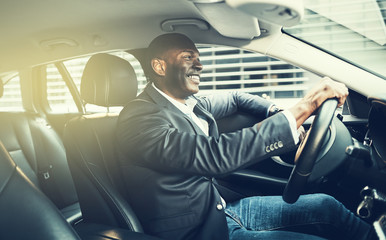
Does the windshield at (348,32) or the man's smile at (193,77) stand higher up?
the windshield at (348,32)

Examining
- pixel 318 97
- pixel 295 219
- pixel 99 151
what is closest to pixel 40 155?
pixel 99 151

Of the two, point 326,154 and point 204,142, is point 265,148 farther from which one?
point 326,154

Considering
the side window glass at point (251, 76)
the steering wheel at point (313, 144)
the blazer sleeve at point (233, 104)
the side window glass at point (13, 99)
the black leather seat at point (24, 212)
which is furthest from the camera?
the side window glass at point (13, 99)

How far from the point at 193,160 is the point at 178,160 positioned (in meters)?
0.06

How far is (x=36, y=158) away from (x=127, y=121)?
6.48ft

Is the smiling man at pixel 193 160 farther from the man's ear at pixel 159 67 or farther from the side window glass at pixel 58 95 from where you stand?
the side window glass at pixel 58 95

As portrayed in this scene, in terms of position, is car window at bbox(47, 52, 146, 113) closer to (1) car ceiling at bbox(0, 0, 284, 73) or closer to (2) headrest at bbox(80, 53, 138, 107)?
(1) car ceiling at bbox(0, 0, 284, 73)

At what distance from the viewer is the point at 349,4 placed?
2.09m

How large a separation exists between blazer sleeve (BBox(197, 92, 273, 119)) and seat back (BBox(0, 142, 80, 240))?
50.1 inches

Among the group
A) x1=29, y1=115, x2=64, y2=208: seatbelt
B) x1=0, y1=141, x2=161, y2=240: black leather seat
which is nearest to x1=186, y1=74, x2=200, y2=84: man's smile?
x1=0, y1=141, x2=161, y2=240: black leather seat

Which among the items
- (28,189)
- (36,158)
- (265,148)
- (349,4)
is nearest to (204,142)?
(265,148)

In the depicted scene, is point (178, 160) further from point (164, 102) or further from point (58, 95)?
point (58, 95)

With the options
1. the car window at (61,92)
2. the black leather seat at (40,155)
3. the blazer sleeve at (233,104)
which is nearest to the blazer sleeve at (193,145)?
the blazer sleeve at (233,104)

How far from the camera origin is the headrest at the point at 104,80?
1.86 m
